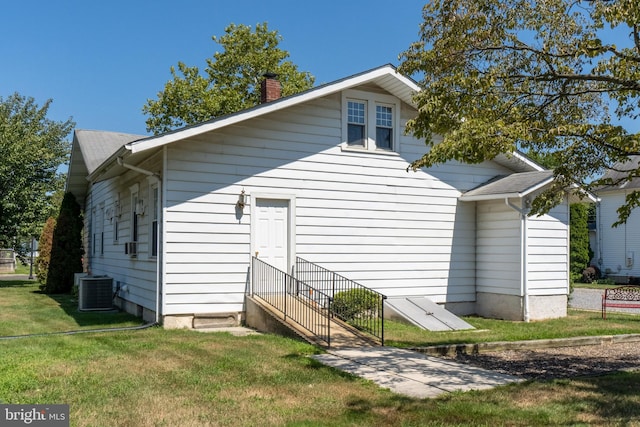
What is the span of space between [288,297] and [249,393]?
546 cm

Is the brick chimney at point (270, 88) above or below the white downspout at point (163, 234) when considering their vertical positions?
above

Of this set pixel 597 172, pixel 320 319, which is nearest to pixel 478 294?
pixel 320 319

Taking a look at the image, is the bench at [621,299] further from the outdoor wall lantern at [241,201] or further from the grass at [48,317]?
the grass at [48,317]

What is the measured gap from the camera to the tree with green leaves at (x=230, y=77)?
34656 mm

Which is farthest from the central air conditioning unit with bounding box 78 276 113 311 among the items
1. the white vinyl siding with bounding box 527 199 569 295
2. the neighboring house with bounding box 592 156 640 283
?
the neighboring house with bounding box 592 156 640 283

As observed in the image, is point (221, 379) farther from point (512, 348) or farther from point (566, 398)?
point (512, 348)

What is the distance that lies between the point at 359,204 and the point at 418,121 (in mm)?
4911

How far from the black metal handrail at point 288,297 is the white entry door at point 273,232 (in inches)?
15.5

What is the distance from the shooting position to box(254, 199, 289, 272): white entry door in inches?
481

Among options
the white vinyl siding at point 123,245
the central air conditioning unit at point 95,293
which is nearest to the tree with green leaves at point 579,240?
the white vinyl siding at point 123,245

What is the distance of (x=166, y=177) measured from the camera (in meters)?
11.3

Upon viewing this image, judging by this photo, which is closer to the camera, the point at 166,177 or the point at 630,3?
the point at 630,3

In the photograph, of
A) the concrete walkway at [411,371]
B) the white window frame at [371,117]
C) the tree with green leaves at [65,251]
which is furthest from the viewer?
the tree with green leaves at [65,251]

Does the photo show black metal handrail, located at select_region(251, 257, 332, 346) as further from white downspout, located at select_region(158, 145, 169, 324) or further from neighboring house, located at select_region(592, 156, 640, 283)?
neighboring house, located at select_region(592, 156, 640, 283)
